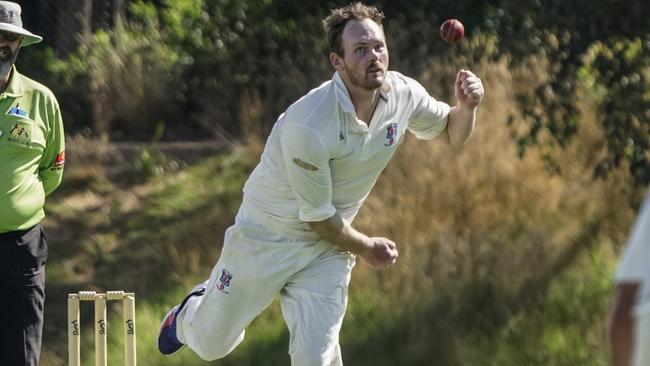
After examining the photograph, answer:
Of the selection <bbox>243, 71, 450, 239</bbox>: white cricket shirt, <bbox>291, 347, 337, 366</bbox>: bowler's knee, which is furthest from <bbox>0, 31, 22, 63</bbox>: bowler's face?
<bbox>291, 347, 337, 366</bbox>: bowler's knee

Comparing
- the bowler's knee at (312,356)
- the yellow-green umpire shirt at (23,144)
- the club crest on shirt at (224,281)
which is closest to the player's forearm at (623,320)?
the bowler's knee at (312,356)

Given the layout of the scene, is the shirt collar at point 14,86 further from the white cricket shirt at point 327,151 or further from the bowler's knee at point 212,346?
the bowler's knee at point 212,346

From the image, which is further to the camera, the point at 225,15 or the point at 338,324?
the point at 225,15

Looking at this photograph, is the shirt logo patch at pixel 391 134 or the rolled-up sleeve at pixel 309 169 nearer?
the rolled-up sleeve at pixel 309 169

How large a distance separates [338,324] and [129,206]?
4858 millimetres

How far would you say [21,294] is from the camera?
6.32 metres

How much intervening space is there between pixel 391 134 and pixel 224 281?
0.96 m

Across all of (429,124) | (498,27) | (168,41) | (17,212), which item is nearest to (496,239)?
(498,27)

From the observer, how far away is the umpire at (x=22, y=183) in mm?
6121

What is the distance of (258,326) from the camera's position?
27.0ft

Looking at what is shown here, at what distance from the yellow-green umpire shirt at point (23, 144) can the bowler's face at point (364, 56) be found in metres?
1.35

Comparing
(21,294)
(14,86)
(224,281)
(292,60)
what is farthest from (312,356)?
(292,60)

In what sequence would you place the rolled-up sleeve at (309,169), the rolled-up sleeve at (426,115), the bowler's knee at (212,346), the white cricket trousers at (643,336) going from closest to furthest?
the white cricket trousers at (643,336)
the rolled-up sleeve at (309,169)
the rolled-up sleeve at (426,115)
the bowler's knee at (212,346)

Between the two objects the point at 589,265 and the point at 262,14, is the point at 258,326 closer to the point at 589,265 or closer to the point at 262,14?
the point at 589,265
